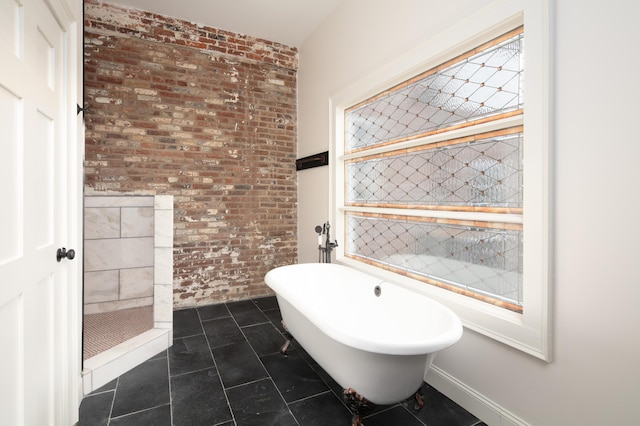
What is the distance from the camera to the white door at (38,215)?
1096mm

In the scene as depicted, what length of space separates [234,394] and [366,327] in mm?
969

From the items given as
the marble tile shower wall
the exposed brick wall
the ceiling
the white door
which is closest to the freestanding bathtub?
the white door

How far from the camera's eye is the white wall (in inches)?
47.1

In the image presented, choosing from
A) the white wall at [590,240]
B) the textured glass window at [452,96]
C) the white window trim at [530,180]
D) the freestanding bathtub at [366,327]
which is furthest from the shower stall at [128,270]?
the white wall at [590,240]

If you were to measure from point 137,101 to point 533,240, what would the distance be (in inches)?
142

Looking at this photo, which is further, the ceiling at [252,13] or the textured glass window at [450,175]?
the ceiling at [252,13]

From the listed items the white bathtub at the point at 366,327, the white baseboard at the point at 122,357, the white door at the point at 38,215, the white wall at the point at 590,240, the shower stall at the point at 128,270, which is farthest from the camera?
the shower stall at the point at 128,270

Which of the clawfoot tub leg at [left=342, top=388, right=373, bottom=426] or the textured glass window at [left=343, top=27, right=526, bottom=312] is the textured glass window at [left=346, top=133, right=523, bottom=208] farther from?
the clawfoot tub leg at [left=342, top=388, right=373, bottom=426]

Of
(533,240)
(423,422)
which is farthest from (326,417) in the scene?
(533,240)

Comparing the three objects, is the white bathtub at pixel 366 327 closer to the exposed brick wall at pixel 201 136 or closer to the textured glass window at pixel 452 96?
the textured glass window at pixel 452 96

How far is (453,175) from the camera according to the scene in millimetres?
2062

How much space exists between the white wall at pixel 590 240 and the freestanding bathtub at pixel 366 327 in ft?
1.39

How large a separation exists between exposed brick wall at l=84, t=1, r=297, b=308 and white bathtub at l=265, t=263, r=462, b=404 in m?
1.33

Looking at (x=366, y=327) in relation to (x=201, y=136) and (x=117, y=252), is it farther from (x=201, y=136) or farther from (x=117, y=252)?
(x=201, y=136)
